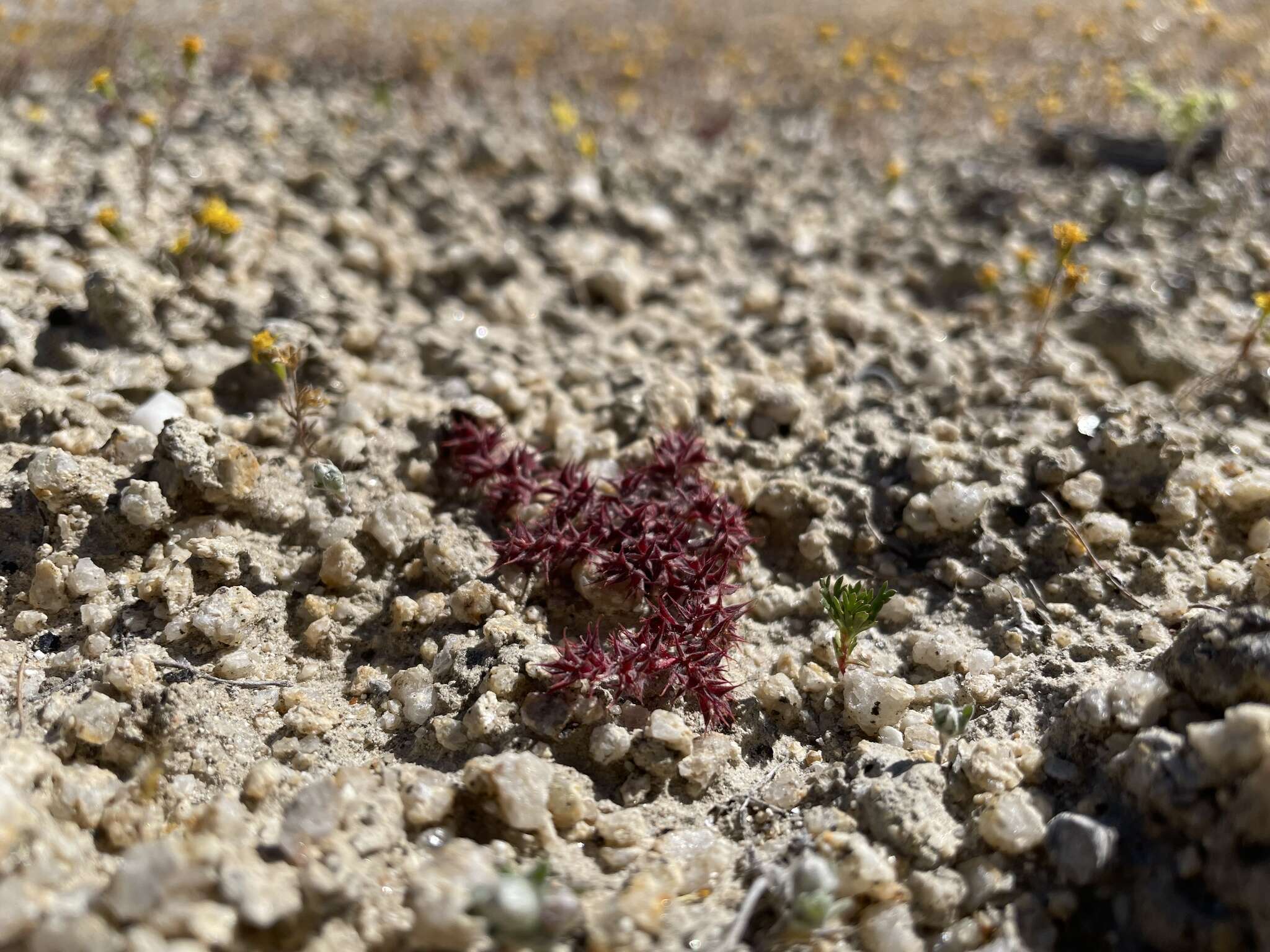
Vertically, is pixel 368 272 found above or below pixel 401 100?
below

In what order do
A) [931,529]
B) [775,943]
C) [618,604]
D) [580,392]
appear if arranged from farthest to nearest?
[580,392] < [931,529] < [618,604] < [775,943]

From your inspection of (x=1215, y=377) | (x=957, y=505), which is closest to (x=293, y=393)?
(x=957, y=505)

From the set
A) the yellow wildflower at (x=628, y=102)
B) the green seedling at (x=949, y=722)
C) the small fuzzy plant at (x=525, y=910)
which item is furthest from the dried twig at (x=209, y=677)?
the yellow wildflower at (x=628, y=102)

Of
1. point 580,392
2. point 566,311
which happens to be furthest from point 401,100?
point 580,392

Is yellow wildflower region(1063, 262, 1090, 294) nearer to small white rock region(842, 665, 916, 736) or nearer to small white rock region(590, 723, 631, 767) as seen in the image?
small white rock region(842, 665, 916, 736)

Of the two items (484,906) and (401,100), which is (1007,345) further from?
(401,100)

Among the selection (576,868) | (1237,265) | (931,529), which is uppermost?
(1237,265)

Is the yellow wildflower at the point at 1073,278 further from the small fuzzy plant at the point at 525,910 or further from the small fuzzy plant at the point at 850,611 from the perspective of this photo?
the small fuzzy plant at the point at 525,910
